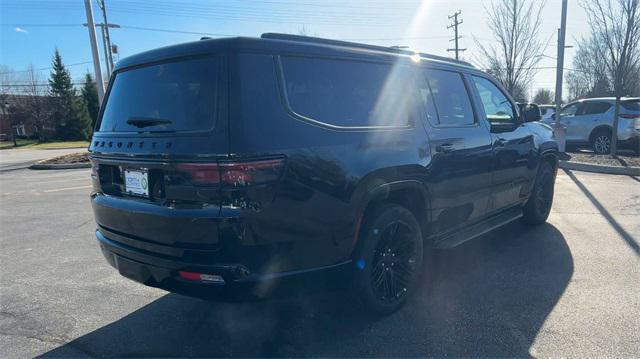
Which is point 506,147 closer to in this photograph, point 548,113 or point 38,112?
point 548,113

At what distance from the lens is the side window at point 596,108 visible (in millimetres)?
12500

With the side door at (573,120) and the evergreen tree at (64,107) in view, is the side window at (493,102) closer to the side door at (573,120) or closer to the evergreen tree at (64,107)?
the side door at (573,120)

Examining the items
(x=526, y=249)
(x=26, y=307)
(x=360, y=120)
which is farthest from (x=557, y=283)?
(x=26, y=307)

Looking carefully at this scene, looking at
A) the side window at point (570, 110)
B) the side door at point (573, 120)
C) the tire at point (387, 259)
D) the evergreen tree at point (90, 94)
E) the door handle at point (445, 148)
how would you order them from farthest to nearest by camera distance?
the evergreen tree at point (90, 94), the side window at point (570, 110), the side door at point (573, 120), the door handle at point (445, 148), the tire at point (387, 259)

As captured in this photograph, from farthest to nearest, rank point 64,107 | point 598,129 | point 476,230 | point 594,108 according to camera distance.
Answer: point 64,107, point 594,108, point 598,129, point 476,230

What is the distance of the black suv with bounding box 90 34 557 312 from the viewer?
7.83 feet

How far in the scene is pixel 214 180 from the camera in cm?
235

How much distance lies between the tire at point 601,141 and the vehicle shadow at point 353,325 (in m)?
10.5

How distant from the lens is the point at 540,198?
18.5 ft

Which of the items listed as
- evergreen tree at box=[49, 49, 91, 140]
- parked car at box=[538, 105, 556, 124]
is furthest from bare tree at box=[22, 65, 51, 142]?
parked car at box=[538, 105, 556, 124]

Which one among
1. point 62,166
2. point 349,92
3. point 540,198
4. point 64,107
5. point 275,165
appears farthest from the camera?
point 64,107

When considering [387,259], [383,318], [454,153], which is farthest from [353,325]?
[454,153]

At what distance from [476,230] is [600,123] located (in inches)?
432

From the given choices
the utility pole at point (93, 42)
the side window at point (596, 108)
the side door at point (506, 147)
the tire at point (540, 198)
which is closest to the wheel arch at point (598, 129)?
the side window at point (596, 108)
